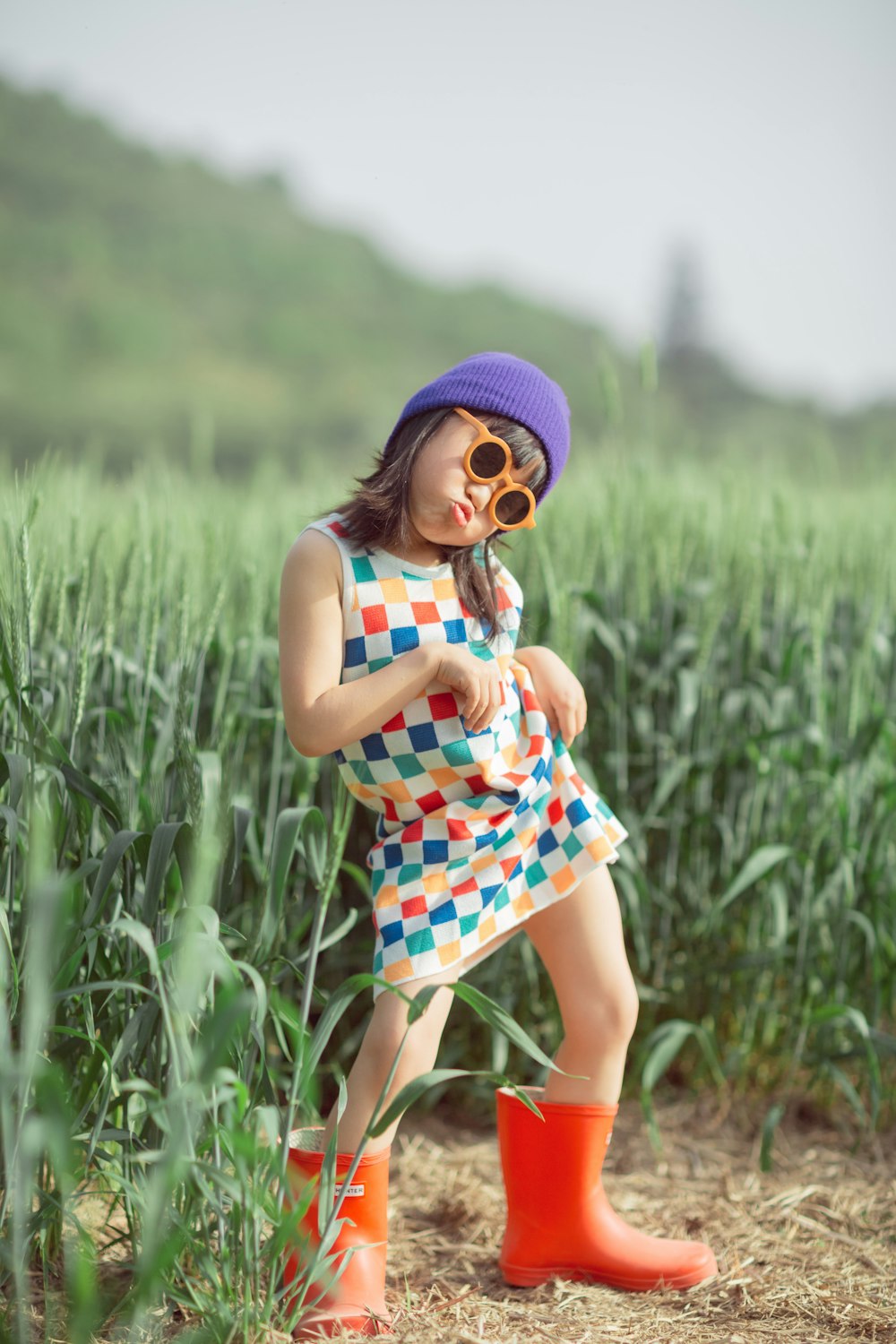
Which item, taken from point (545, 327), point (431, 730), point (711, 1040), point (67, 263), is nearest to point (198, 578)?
point (431, 730)

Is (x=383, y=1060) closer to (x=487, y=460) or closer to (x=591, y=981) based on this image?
(x=591, y=981)

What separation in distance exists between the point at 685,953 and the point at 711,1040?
170 millimetres

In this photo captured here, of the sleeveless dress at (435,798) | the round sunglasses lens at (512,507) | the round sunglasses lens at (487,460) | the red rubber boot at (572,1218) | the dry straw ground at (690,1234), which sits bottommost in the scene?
the dry straw ground at (690,1234)

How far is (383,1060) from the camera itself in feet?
4.07

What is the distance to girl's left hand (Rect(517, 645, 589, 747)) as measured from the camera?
1428 millimetres

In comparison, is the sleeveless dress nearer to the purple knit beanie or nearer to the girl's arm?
the girl's arm

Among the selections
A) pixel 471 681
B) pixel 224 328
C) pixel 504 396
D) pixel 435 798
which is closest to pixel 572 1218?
pixel 435 798

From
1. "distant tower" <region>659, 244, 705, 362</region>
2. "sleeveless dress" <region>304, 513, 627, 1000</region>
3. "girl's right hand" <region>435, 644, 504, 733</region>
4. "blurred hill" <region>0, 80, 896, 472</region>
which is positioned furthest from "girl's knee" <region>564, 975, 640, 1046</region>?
"distant tower" <region>659, 244, 705, 362</region>

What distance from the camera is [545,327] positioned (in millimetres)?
38656

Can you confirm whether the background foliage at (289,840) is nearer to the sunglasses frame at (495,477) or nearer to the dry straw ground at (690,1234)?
the dry straw ground at (690,1234)

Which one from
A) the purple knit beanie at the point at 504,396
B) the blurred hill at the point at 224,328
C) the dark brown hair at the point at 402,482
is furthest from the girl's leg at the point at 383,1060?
the blurred hill at the point at 224,328

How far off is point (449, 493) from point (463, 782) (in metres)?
0.33

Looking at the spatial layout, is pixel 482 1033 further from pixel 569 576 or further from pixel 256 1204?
pixel 256 1204

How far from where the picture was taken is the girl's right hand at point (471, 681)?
1.23m
